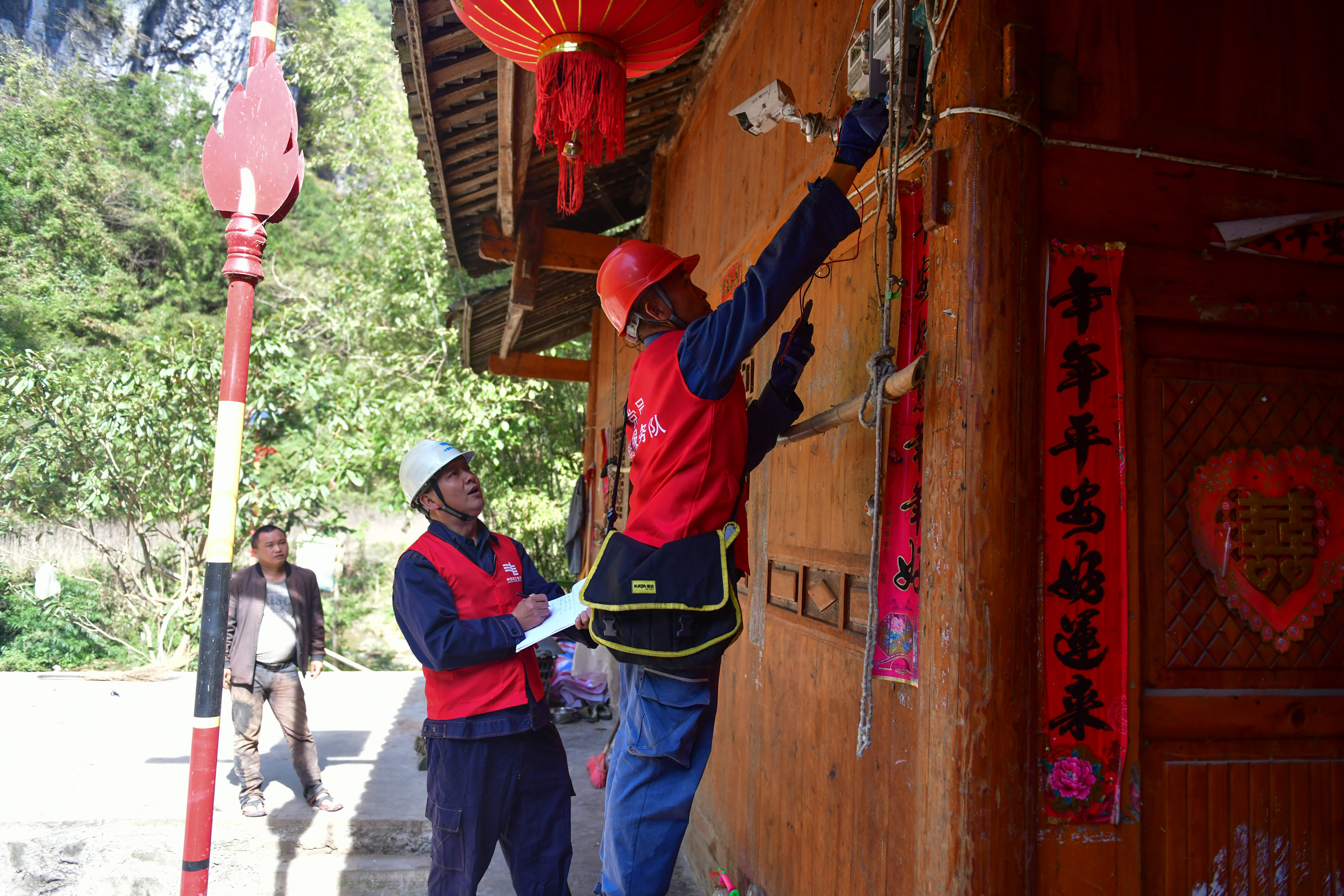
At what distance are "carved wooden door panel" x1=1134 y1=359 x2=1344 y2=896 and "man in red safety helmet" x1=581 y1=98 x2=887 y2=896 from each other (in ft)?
3.22

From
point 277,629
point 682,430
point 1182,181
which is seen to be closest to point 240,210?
point 682,430

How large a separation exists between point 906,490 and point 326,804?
4.56 meters

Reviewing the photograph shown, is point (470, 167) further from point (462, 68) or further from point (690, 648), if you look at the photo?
point (690, 648)

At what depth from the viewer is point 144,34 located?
2630 centimetres

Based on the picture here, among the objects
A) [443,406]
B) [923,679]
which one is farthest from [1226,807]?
[443,406]

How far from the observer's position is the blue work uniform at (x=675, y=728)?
200 centimetres

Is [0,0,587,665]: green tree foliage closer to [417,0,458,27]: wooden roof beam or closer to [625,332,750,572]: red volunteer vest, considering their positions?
[417,0,458,27]: wooden roof beam

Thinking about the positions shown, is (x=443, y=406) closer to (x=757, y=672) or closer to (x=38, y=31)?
(x=757, y=672)

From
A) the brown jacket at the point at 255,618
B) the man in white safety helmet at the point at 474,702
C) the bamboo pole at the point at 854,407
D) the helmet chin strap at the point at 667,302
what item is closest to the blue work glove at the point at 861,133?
the bamboo pole at the point at 854,407

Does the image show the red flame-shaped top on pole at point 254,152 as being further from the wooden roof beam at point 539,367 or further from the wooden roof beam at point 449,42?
the wooden roof beam at point 539,367

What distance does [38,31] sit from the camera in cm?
2394

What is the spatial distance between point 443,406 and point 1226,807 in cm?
1265

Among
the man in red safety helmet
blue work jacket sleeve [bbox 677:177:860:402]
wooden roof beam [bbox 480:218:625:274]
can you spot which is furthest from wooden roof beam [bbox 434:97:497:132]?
blue work jacket sleeve [bbox 677:177:860:402]

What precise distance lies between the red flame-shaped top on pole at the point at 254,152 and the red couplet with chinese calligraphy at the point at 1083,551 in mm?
2341
